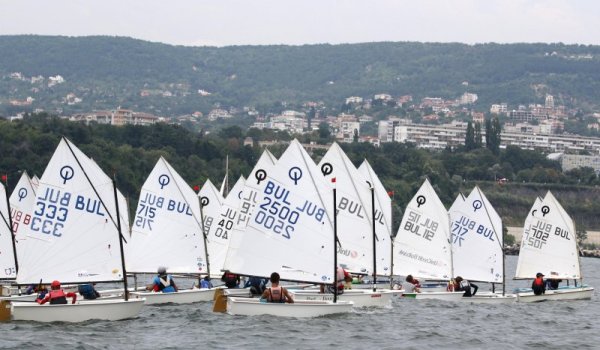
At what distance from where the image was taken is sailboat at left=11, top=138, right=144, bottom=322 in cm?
4797

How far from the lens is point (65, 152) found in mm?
48250

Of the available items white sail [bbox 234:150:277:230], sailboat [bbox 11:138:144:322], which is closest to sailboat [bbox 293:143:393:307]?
white sail [bbox 234:150:277:230]

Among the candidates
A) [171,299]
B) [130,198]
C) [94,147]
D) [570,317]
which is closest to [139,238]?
[171,299]

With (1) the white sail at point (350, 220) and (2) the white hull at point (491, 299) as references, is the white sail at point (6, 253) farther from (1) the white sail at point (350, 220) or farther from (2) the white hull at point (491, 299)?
(2) the white hull at point (491, 299)

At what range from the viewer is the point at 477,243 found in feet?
228

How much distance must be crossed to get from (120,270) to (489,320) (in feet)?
46.8

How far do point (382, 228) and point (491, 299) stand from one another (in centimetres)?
567

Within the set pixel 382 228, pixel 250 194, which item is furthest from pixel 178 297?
pixel 382 228

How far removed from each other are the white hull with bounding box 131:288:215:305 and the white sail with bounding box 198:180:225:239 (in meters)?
11.1

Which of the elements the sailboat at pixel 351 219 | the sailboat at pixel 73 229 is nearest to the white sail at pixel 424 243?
the sailboat at pixel 351 219

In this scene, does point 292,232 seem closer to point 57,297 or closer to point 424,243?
point 57,297

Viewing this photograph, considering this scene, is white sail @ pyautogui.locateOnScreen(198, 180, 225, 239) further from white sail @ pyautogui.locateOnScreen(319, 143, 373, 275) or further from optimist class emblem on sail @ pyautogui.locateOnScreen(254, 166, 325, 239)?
optimist class emblem on sail @ pyautogui.locateOnScreen(254, 166, 325, 239)

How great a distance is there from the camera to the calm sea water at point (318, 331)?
4328 centimetres

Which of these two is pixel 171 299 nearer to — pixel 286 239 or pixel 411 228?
pixel 286 239
